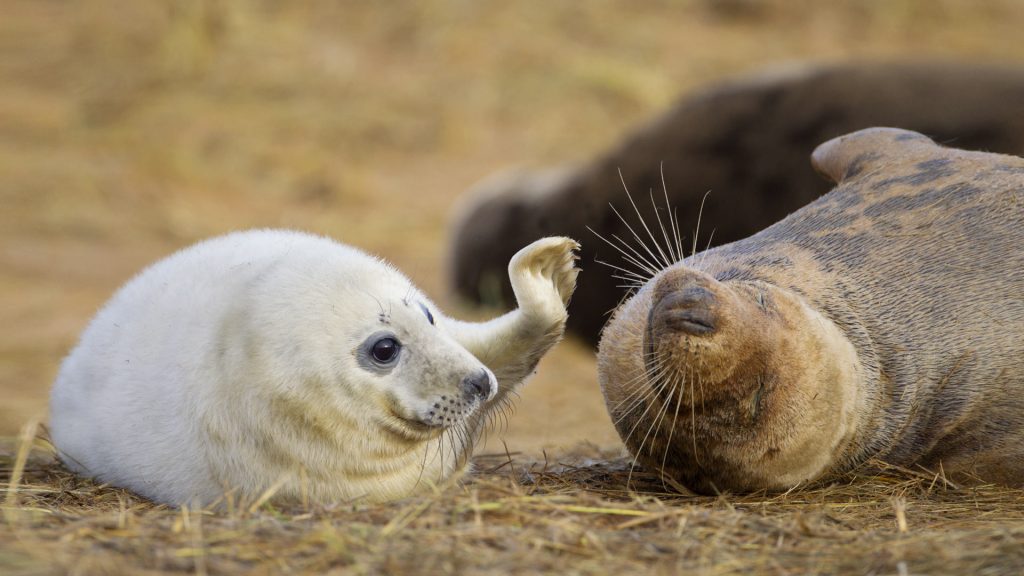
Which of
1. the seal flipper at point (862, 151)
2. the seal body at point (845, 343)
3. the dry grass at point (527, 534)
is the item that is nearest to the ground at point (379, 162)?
the dry grass at point (527, 534)

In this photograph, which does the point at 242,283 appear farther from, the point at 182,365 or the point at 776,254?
the point at 776,254

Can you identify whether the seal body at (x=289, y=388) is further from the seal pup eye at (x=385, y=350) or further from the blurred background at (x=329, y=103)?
the blurred background at (x=329, y=103)

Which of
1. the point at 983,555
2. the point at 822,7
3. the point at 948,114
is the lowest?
the point at 983,555

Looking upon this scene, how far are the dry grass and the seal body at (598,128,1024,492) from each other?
0.15 meters

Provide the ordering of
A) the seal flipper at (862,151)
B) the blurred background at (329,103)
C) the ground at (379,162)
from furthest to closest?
the blurred background at (329,103), the seal flipper at (862,151), the ground at (379,162)

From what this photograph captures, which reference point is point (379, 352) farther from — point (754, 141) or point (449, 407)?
point (754, 141)

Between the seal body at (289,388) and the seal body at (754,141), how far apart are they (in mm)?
2684

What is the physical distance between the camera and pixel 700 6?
46.5 ft

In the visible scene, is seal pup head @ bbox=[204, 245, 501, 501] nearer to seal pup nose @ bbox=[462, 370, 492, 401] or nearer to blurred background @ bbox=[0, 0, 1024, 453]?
seal pup nose @ bbox=[462, 370, 492, 401]

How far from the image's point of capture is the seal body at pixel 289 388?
332 cm

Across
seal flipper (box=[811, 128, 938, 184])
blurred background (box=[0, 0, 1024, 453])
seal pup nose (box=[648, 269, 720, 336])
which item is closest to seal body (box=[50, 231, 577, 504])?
seal pup nose (box=[648, 269, 720, 336])

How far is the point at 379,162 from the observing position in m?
11.0

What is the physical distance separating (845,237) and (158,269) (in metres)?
2.18

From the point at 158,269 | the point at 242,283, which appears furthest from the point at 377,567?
the point at 158,269
